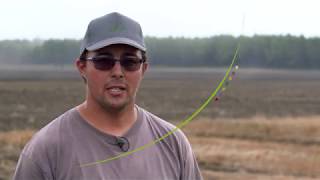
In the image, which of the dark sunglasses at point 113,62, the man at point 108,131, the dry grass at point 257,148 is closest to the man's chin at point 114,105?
the man at point 108,131

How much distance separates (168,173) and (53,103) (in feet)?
106

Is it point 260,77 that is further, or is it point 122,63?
point 260,77

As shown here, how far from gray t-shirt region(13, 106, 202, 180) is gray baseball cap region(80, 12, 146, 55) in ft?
0.90

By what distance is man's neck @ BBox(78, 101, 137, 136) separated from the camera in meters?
2.41

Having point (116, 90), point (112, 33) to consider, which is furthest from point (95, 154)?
point (112, 33)

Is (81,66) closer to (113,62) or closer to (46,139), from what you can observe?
(113,62)

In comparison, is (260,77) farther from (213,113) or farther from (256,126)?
(256,126)

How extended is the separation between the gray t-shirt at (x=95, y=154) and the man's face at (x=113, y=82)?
106 mm

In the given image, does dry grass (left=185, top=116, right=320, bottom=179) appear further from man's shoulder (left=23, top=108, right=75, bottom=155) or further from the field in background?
man's shoulder (left=23, top=108, right=75, bottom=155)

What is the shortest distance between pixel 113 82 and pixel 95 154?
10.9 inches

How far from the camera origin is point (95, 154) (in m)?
2.33

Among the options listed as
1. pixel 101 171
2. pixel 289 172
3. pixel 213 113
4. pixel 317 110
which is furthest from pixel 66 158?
pixel 317 110

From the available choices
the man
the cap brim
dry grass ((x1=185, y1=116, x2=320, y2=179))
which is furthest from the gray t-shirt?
dry grass ((x1=185, y1=116, x2=320, y2=179))

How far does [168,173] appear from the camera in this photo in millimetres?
2455
